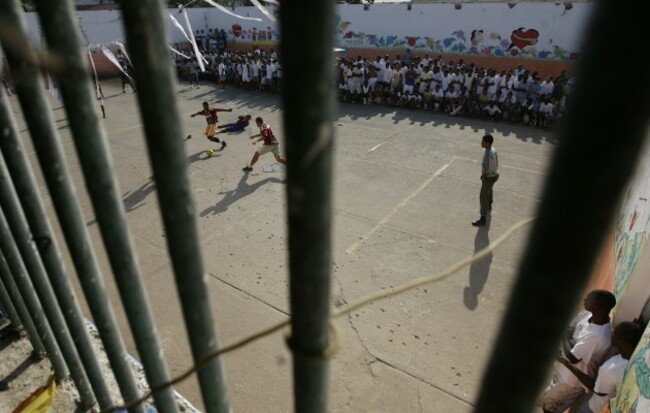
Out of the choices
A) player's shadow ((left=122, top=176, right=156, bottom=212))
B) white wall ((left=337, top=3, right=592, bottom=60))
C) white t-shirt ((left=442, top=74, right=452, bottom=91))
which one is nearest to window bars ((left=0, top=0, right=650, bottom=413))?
player's shadow ((left=122, top=176, right=156, bottom=212))

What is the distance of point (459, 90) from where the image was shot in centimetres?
1368

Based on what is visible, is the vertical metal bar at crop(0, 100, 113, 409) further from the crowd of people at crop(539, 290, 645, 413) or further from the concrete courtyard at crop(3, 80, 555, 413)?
the crowd of people at crop(539, 290, 645, 413)

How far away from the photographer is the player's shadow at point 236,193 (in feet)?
24.1

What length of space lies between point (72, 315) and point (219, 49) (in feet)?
84.7

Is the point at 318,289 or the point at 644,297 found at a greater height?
the point at 318,289

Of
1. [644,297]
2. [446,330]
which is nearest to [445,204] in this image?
[446,330]

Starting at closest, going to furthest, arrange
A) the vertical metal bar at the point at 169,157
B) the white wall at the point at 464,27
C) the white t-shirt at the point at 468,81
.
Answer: the vertical metal bar at the point at 169,157 → the white t-shirt at the point at 468,81 → the white wall at the point at 464,27

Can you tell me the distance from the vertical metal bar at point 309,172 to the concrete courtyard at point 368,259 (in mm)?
498

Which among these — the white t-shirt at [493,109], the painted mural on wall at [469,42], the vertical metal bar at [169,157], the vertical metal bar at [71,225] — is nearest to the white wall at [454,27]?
the painted mural on wall at [469,42]

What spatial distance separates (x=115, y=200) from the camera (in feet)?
3.38

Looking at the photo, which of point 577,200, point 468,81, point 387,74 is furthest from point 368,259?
point 387,74

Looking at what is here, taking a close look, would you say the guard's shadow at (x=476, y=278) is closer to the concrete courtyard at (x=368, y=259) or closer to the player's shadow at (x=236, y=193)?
the concrete courtyard at (x=368, y=259)

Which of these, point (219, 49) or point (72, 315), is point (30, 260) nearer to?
point (72, 315)

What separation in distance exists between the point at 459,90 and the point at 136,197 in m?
10.5
